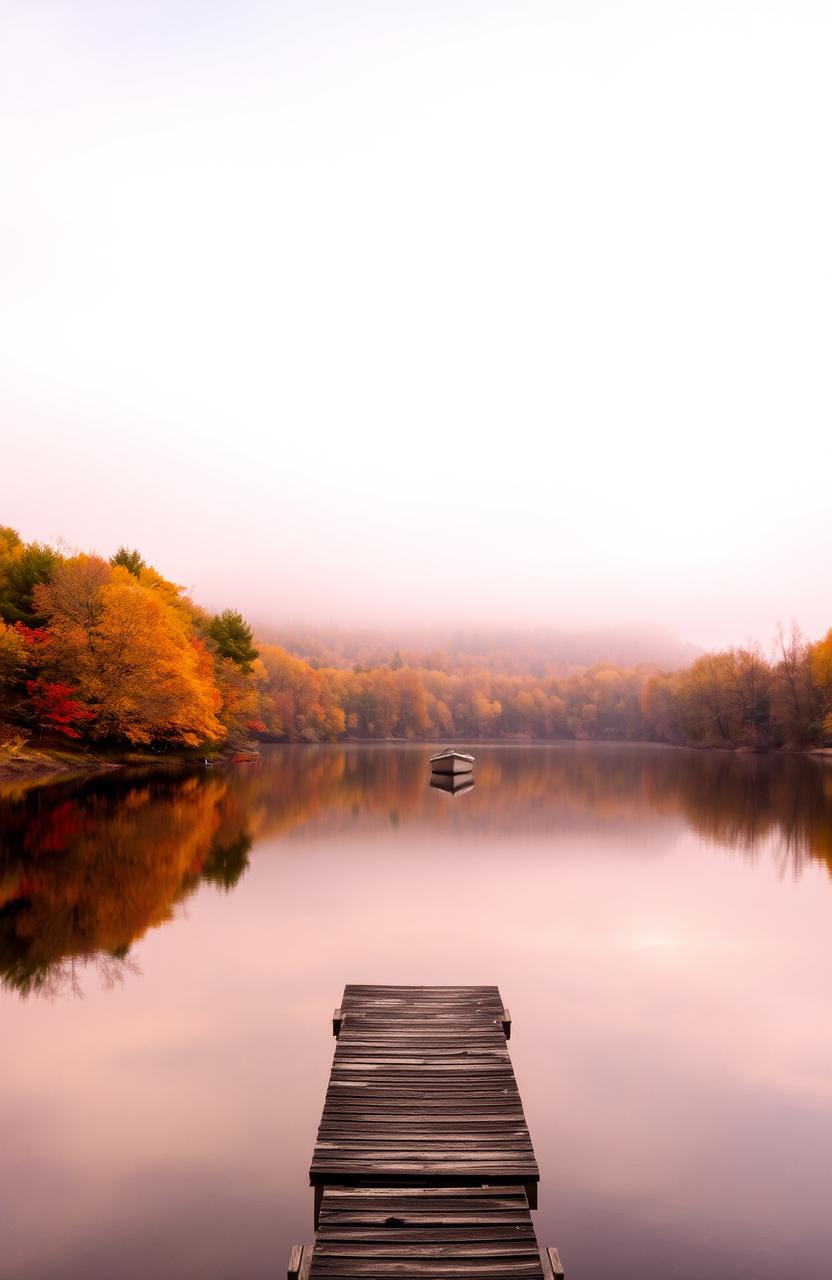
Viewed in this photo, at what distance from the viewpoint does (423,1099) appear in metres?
11.2

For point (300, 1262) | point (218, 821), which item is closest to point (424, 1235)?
point (300, 1262)

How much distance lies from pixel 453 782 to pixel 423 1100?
6819cm

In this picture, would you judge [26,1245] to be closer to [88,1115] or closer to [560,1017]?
[88,1115]

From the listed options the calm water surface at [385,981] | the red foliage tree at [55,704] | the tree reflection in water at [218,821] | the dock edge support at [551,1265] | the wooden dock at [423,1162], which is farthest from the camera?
the red foliage tree at [55,704]

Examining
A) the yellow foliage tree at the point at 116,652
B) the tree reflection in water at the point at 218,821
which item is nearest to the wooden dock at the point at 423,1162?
the tree reflection in water at the point at 218,821

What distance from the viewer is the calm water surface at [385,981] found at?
967 centimetres

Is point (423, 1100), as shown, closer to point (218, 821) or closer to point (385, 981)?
point (385, 981)

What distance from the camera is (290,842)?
3762 cm

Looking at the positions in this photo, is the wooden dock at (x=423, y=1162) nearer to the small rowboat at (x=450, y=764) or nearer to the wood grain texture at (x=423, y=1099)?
the wood grain texture at (x=423, y=1099)

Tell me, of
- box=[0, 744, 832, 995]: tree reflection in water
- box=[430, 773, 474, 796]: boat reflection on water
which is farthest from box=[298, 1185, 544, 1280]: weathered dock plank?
box=[430, 773, 474, 796]: boat reflection on water

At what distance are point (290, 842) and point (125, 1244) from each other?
28701mm

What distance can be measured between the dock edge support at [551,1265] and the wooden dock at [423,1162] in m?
0.01

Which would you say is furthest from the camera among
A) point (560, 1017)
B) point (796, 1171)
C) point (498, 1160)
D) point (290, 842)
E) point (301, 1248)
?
point (290, 842)

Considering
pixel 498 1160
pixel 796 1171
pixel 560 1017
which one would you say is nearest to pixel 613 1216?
pixel 498 1160
